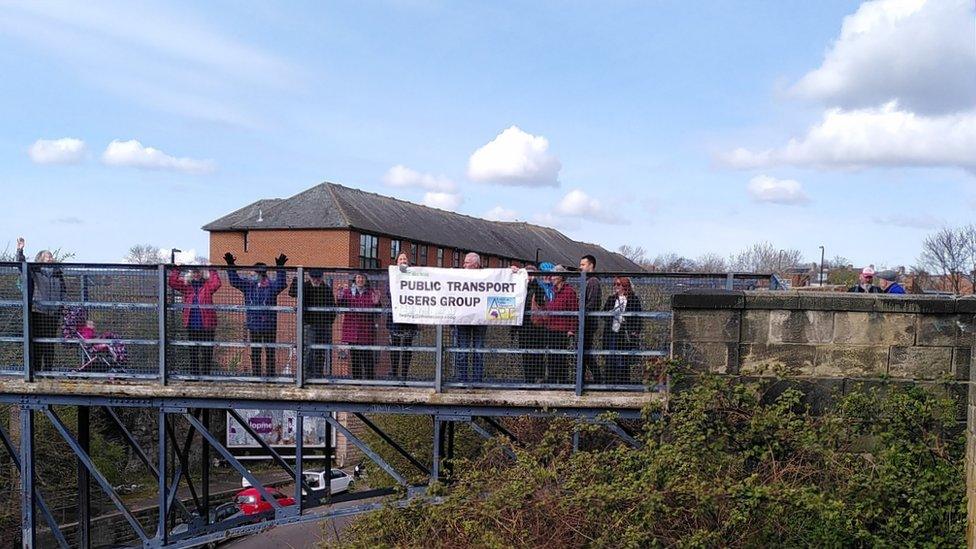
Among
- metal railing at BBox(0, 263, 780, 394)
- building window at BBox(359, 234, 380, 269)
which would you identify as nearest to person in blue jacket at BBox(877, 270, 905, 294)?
metal railing at BBox(0, 263, 780, 394)

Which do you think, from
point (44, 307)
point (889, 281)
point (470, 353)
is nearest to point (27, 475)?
point (44, 307)

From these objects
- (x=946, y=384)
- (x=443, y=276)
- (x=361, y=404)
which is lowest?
(x=361, y=404)

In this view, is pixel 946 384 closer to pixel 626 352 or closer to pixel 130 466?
pixel 626 352

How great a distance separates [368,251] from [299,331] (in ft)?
99.4

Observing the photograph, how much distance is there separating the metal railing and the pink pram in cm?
1

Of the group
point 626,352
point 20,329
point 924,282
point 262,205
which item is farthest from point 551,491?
point 924,282

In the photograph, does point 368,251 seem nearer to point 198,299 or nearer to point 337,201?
point 337,201

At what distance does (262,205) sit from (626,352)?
36516mm

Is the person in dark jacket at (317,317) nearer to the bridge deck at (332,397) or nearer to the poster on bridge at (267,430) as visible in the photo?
the bridge deck at (332,397)

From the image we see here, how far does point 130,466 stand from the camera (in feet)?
104

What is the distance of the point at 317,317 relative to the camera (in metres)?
8.28

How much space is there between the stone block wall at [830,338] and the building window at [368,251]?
30935mm

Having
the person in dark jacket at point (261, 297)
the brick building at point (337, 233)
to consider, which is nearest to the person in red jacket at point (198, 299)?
the person in dark jacket at point (261, 297)

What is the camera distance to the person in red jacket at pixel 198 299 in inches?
328
